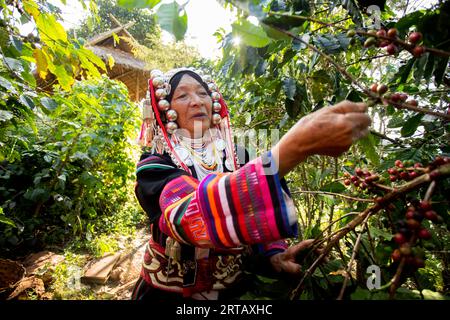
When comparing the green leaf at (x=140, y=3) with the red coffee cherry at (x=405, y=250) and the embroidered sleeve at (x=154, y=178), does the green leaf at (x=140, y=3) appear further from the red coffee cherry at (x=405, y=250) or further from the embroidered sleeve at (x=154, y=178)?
the red coffee cherry at (x=405, y=250)

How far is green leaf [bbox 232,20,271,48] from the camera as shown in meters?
0.66

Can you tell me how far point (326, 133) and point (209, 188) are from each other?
34cm

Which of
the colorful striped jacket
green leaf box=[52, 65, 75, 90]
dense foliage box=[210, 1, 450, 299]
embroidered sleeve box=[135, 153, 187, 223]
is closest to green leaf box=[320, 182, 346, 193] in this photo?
dense foliage box=[210, 1, 450, 299]

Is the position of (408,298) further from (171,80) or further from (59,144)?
(59,144)

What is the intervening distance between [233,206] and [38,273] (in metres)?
3.45

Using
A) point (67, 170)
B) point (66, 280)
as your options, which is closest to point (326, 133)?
point (66, 280)

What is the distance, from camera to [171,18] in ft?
1.92

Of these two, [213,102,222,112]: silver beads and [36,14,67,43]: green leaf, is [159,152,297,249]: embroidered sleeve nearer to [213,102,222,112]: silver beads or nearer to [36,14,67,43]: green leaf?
[213,102,222,112]: silver beads

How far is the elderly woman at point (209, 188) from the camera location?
0.68 m

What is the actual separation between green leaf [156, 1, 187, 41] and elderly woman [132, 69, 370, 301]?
348mm

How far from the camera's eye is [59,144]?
370 centimetres

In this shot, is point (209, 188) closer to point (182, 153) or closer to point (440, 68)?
point (182, 153)

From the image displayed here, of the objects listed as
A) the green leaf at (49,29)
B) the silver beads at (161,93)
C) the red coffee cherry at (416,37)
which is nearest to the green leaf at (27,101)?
the green leaf at (49,29)
